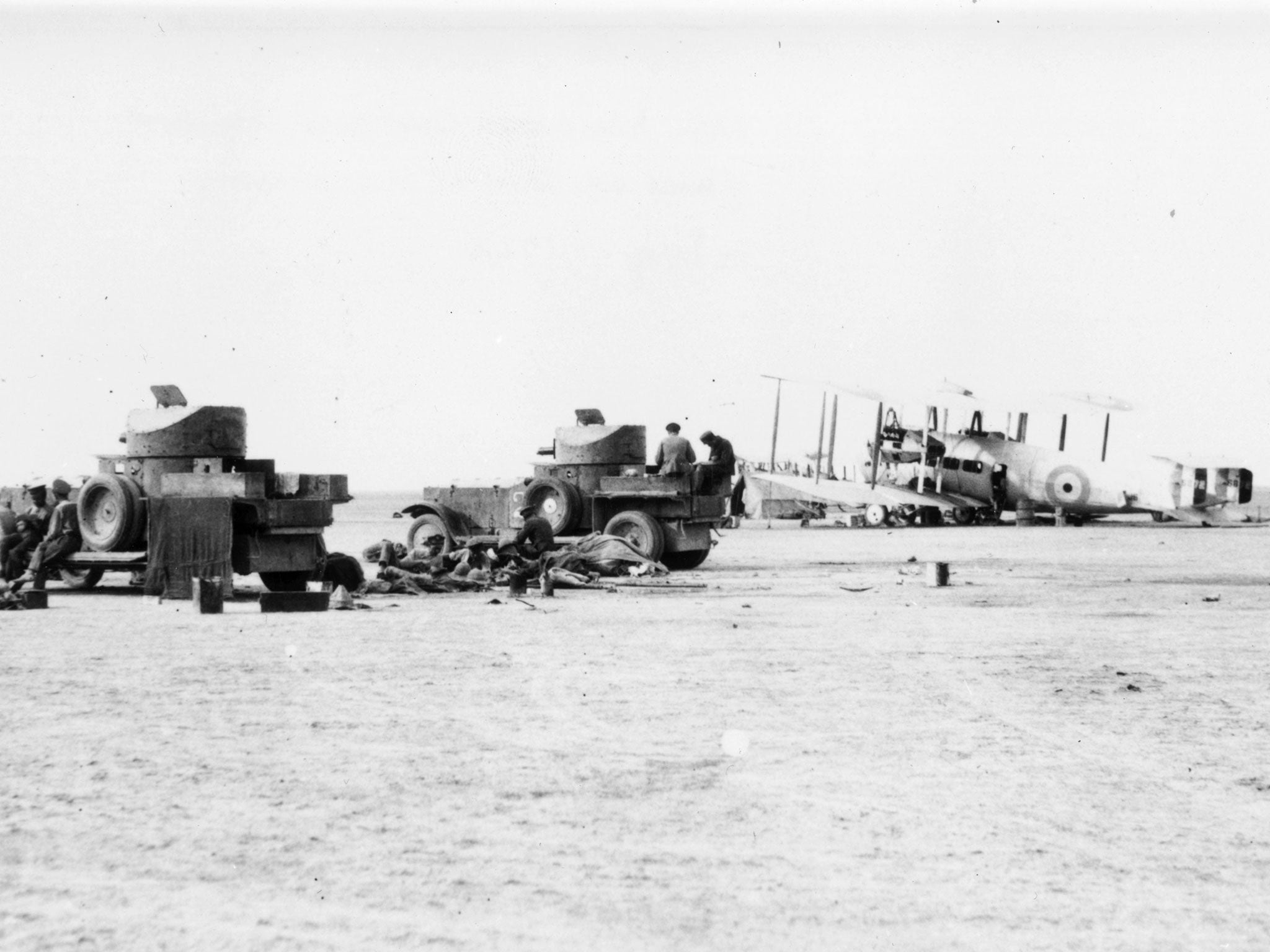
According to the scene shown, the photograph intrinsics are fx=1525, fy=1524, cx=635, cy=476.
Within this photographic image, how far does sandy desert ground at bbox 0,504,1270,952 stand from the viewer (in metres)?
5.05

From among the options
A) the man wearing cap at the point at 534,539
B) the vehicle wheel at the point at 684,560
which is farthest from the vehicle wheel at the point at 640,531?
the man wearing cap at the point at 534,539

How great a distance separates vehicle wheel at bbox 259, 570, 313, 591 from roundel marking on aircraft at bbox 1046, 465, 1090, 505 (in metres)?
33.5

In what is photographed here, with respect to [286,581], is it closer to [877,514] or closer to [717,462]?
[717,462]

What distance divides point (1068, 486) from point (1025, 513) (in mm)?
1597

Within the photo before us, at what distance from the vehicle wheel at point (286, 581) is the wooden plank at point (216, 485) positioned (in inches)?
46.3

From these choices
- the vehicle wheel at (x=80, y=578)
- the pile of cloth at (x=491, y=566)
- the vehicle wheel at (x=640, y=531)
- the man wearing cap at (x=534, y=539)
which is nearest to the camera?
the pile of cloth at (x=491, y=566)

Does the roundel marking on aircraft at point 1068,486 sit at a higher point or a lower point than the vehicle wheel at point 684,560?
higher

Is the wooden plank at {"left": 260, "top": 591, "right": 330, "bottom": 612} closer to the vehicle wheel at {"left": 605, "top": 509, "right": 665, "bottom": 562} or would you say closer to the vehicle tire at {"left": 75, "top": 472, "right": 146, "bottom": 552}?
the vehicle tire at {"left": 75, "top": 472, "right": 146, "bottom": 552}

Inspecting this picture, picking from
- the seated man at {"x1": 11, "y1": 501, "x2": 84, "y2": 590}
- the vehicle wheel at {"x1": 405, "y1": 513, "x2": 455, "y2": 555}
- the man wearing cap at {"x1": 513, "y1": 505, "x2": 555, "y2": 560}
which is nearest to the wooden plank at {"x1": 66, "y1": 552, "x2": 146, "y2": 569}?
the seated man at {"x1": 11, "y1": 501, "x2": 84, "y2": 590}

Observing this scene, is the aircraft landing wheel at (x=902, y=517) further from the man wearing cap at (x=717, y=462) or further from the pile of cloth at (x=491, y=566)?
the pile of cloth at (x=491, y=566)

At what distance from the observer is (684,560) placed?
24297 millimetres

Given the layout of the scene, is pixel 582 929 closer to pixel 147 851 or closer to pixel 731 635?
pixel 147 851

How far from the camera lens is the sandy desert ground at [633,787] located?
5051 mm

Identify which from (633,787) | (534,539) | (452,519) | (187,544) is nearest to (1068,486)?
(452,519)
